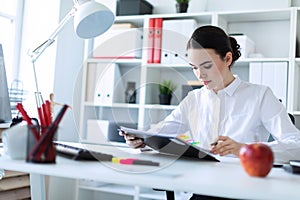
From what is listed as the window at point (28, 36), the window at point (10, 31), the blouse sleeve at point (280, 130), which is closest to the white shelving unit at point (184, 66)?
the window at point (28, 36)

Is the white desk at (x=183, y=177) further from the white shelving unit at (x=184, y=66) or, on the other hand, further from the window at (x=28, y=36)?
the window at (x=28, y=36)

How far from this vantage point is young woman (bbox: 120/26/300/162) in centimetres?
152

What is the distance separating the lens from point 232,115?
5.53ft

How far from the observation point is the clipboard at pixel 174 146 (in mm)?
1102

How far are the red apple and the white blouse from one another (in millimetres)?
655

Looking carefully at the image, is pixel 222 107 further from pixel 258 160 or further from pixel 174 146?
pixel 258 160

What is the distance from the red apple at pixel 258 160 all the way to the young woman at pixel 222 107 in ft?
1.69

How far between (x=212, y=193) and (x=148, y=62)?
2.27 meters

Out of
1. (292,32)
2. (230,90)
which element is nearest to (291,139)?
(230,90)

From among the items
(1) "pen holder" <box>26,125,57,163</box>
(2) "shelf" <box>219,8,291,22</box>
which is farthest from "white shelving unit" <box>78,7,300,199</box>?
(1) "pen holder" <box>26,125,57,163</box>

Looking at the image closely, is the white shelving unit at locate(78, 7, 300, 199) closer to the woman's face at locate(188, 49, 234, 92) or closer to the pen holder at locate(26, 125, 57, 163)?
the woman's face at locate(188, 49, 234, 92)

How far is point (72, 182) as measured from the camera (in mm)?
3186

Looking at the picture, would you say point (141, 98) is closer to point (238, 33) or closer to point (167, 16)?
point (167, 16)

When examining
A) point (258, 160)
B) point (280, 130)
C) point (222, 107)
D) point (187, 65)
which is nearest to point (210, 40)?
point (222, 107)
